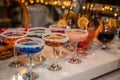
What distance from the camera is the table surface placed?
102cm

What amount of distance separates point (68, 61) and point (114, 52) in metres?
0.37

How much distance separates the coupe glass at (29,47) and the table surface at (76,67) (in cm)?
4

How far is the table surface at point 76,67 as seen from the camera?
1.02 meters

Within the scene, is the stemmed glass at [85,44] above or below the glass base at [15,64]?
above

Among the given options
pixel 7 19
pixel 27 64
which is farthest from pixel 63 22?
pixel 7 19

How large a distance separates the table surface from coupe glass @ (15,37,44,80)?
0.04m

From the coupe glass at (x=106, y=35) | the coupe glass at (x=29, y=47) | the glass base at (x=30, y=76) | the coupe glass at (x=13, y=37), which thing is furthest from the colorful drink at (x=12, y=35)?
the coupe glass at (x=106, y=35)

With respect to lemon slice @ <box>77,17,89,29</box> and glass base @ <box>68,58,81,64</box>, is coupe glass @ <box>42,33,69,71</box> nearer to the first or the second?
glass base @ <box>68,58,81,64</box>

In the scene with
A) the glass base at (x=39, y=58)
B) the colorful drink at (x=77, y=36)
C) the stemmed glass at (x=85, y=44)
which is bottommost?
the glass base at (x=39, y=58)

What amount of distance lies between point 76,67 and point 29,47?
0.34 m

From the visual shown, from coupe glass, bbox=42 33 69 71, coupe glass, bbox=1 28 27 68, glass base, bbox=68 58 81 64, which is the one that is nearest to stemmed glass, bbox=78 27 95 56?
glass base, bbox=68 58 81 64

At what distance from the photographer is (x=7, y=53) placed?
1.17 metres

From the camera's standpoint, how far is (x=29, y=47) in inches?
36.1

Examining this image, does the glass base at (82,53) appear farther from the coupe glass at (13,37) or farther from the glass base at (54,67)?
the coupe glass at (13,37)
